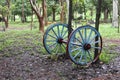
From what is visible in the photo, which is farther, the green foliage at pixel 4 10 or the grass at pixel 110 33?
the green foliage at pixel 4 10

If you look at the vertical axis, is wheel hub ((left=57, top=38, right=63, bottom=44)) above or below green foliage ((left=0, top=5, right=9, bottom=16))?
below

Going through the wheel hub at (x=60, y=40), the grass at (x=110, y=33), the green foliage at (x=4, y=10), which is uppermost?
the green foliage at (x=4, y=10)

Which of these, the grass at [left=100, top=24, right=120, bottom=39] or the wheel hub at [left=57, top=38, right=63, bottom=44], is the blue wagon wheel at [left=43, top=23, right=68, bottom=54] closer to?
the wheel hub at [left=57, top=38, right=63, bottom=44]

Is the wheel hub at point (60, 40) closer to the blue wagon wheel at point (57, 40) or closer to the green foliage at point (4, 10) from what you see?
the blue wagon wheel at point (57, 40)

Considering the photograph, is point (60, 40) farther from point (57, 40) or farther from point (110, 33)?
point (110, 33)

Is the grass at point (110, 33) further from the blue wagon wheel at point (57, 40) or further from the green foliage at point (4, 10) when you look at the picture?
the green foliage at point (4, 10)

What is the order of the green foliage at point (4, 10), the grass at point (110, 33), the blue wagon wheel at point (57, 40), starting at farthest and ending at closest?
the green foliage at point (4, 10)
the grass at point (110, 33)
the blue wagon wheel at point (57, 40)

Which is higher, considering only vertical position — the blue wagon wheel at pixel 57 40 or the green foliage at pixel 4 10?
the green foliage at pixel 4 10

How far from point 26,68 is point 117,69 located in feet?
7.79

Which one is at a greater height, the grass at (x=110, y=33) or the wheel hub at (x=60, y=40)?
the wheel hub at (x=60, y=40)

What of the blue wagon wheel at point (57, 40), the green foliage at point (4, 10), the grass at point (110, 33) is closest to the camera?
the blue wagon wheel at point (57, 40)

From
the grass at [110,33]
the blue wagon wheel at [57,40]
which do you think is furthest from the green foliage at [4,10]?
the blue wagon wheel at [57,40]

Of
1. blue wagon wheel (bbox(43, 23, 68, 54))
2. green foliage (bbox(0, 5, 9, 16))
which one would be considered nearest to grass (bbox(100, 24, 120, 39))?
blue wagon wheel (bbox(43, 23, 68, 54))

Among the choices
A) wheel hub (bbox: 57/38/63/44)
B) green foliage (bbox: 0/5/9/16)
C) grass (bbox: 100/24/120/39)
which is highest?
green foliage (bbox: 0/5/9/16)
